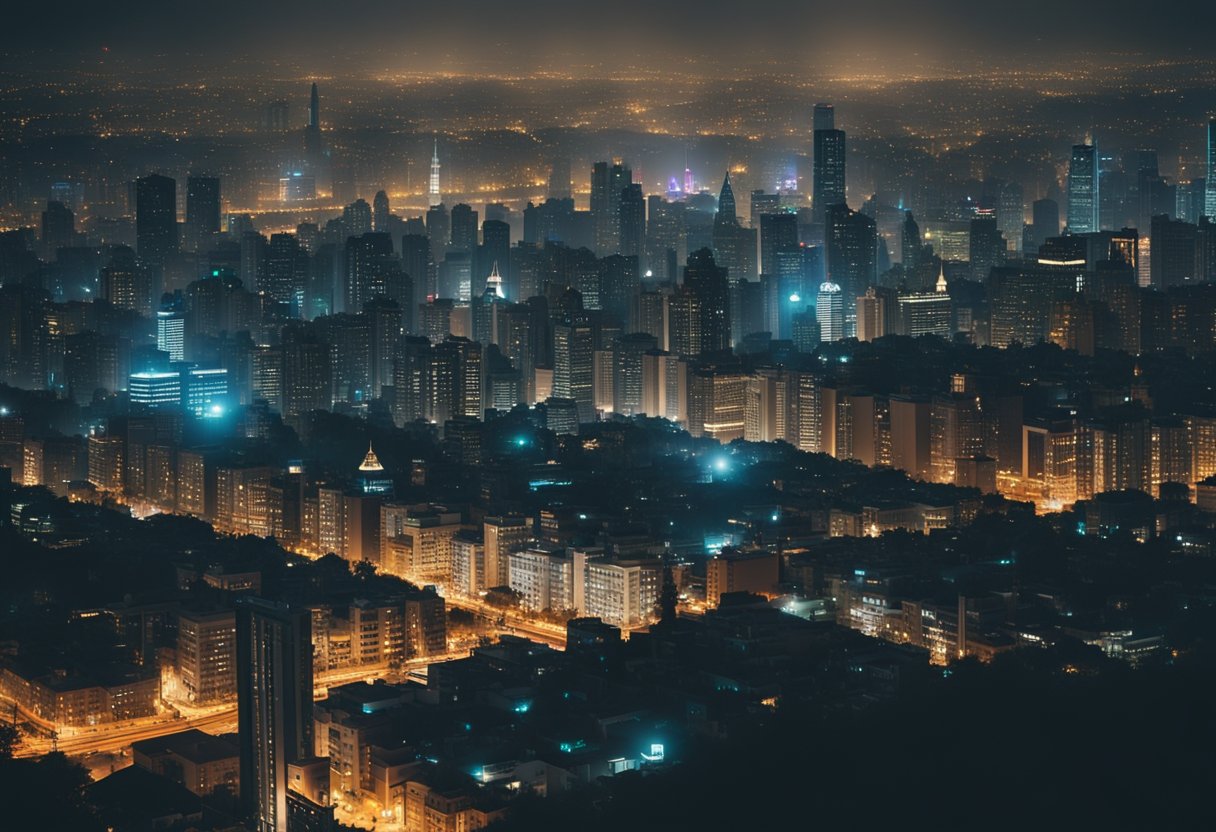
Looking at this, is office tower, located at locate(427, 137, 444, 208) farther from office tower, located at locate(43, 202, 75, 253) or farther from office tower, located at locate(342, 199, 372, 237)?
office tower, located at locate(43, 202, 75, 253)

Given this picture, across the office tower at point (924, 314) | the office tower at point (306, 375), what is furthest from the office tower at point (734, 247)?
the office tower at point (306, 375)

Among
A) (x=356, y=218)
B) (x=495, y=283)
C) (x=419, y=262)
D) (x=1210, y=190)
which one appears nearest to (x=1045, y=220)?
(x=1210, y=190)

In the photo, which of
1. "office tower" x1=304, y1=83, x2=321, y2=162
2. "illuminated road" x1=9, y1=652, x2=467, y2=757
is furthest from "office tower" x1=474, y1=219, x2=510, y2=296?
"illuminated road" x1=9, y1=652, x2=467, y2=757

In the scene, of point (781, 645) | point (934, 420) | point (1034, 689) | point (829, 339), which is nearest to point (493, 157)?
point (829, 339)

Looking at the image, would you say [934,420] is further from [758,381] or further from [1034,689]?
[1034,689]

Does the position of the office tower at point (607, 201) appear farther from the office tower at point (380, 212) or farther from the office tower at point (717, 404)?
the office tower at point (717, 404)

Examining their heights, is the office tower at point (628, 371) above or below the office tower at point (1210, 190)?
below
